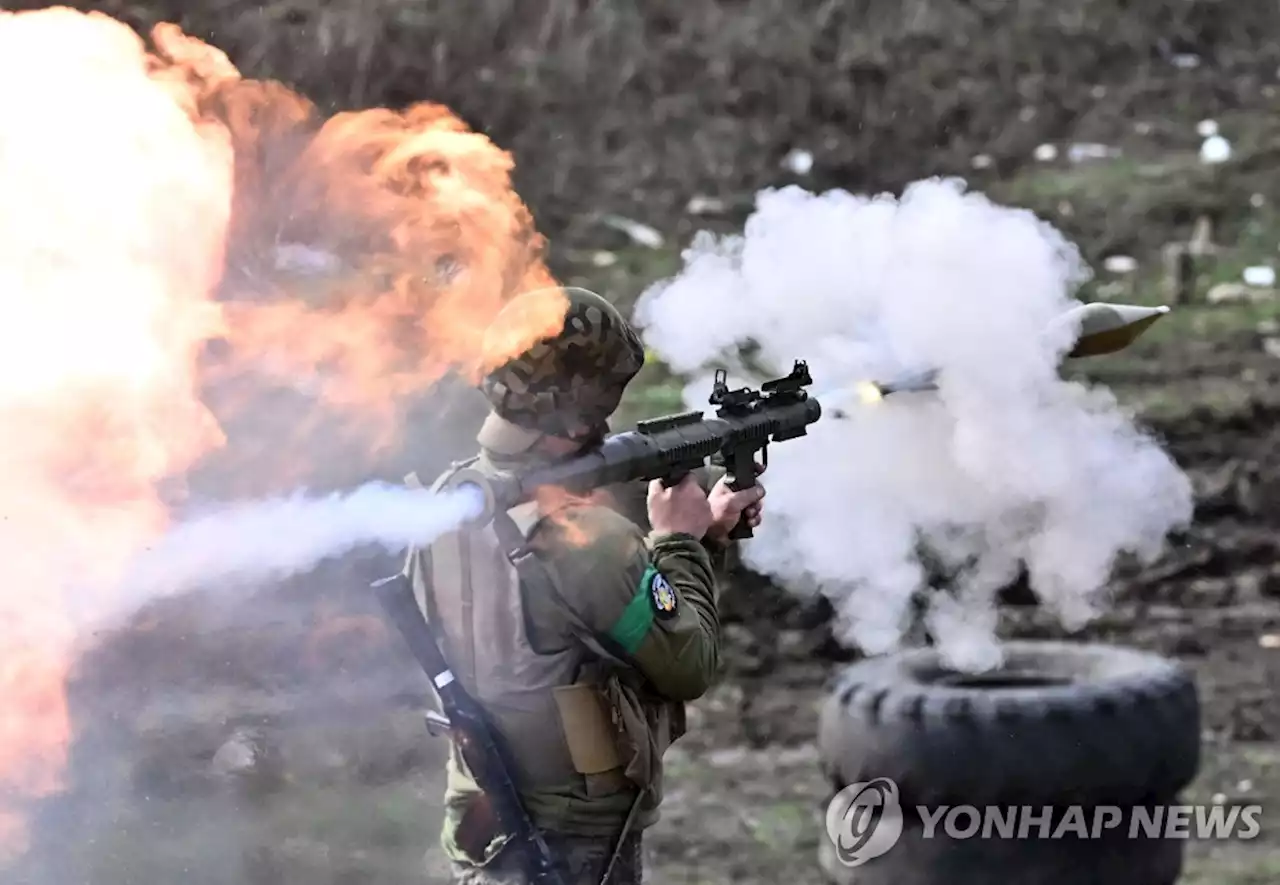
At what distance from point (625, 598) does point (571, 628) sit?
0.17 m

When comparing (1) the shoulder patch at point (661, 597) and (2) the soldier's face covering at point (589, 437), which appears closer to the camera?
(1) the shoulder patch at point (661, 597)

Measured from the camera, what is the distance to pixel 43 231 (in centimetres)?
348

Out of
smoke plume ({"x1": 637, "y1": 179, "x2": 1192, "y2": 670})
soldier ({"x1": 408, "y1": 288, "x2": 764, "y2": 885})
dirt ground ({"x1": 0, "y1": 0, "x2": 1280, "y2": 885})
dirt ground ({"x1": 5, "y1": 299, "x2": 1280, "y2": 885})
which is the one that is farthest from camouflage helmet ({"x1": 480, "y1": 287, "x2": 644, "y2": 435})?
dirt ground ({"x1": 5, "y1": 299, "x2": 1280, "y2": 885})

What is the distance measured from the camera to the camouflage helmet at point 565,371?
2.93 metres

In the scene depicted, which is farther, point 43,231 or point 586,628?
point 43,231

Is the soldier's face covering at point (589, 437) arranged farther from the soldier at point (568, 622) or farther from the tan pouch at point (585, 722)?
the tan pouch at point (585, 722)

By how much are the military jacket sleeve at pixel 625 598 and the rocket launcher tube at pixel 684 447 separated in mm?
90

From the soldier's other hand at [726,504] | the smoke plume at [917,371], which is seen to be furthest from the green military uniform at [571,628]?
the smoke plume at [917,371]

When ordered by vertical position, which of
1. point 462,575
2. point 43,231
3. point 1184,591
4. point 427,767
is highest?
point 43,231

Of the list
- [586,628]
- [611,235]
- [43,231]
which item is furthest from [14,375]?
[611,235]

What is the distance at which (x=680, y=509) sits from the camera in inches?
126

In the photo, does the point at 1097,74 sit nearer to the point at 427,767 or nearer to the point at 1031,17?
the point at 1031,17

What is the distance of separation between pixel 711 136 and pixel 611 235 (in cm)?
94

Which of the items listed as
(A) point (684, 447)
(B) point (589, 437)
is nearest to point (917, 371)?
(A) point (684, 447)
